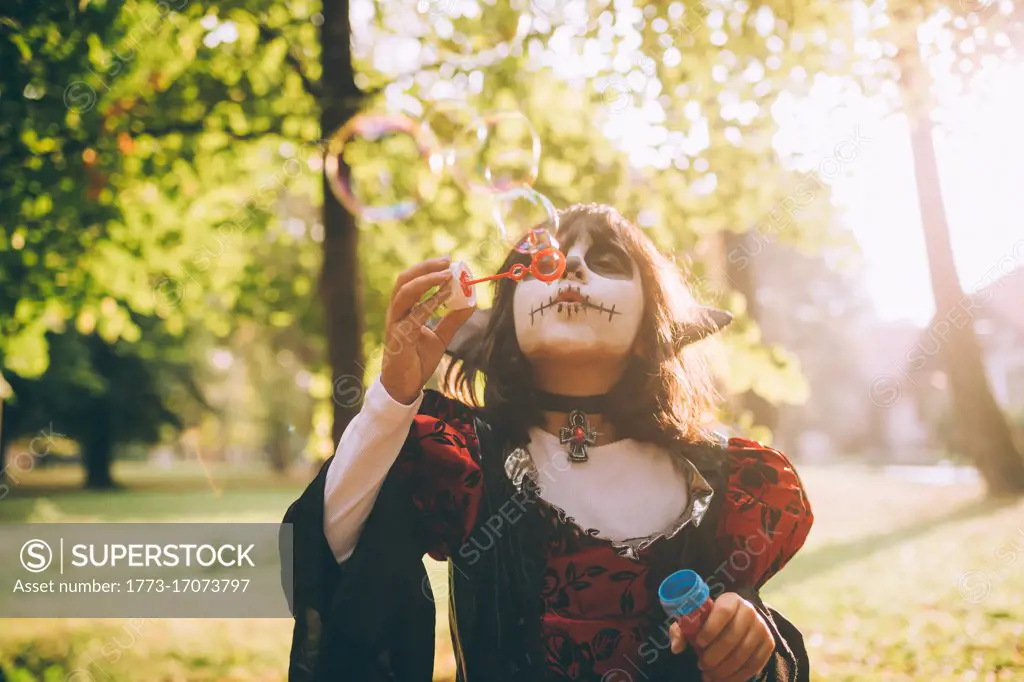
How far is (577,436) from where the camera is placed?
225 cm

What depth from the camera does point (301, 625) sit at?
195 centimetres

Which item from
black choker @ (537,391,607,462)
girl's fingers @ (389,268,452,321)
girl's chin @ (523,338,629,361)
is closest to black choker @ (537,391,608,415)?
black choker @ (537,391,607,462)

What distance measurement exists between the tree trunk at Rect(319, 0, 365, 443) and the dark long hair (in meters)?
1.93

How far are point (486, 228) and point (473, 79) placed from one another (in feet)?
3.10

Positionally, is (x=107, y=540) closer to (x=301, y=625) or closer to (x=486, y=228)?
(x=486, y=228)

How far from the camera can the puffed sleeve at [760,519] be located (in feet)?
6.90

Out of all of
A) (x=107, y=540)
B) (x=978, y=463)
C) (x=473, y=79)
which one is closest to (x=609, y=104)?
(x=473, y=79)

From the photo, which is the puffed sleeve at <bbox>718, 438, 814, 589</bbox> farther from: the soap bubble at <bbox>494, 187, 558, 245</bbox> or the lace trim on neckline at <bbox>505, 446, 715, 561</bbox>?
the soap bubble at <bbox>494, 187, 558, 245</bbox>

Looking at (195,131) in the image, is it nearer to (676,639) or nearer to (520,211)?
(520,211)

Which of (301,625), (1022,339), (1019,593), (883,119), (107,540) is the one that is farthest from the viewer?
(1022,339)

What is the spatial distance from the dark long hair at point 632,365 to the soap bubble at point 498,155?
0.66 meters

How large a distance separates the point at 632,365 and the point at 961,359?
11.8 metres

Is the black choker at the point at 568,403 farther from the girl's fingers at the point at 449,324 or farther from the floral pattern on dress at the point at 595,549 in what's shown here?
the girl's fingers at the point at 449,324

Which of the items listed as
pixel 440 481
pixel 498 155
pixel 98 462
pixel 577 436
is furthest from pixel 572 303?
pixel 98 462
